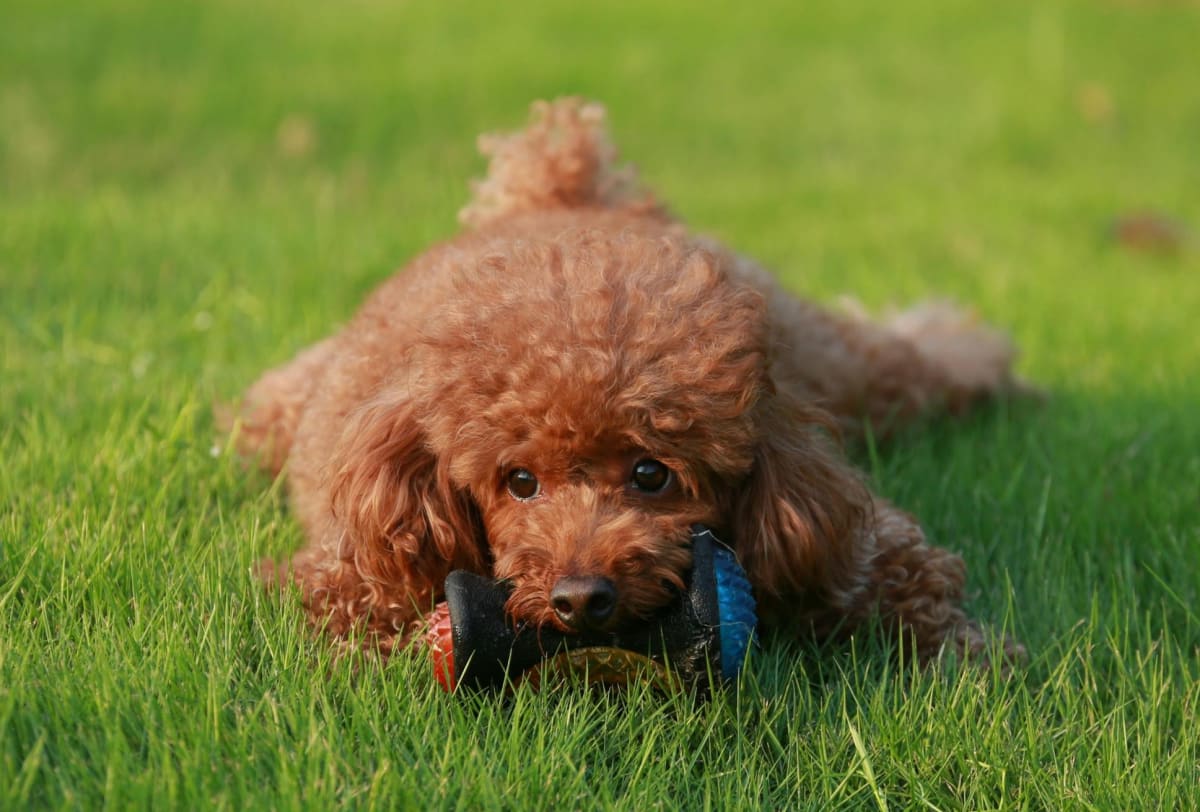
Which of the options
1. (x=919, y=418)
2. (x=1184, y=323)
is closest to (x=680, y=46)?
(x=1184, y=323)

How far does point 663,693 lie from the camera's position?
10.4 ft

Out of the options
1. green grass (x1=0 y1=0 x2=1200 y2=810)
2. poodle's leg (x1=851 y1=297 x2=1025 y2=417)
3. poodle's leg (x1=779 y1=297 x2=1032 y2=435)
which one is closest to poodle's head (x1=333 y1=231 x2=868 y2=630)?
green grass (x1=0 y1=0 x2=1200 y2=810)

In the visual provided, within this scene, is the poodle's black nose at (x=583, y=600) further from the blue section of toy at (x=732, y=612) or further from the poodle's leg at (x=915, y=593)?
the poodle's leg at (x=915, y=593)

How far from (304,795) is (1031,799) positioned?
4.93ft

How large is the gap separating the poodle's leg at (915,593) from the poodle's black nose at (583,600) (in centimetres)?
93

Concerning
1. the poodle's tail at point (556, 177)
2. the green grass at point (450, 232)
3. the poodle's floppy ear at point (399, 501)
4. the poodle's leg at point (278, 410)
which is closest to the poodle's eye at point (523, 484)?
the poodle's floppy ear at point (399, 501)

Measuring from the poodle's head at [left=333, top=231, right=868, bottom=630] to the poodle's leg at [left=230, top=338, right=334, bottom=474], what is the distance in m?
1.23

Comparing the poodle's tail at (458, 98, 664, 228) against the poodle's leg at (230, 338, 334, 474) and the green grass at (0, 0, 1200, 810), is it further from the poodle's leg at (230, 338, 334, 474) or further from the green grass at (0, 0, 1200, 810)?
the green grass at (0, 0, 1200, 810)

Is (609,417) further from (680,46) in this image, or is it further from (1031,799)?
(680,46)

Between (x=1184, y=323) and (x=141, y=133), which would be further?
(x=141, y=133)

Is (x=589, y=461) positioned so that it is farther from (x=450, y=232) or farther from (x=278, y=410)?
(x=450, y=232)

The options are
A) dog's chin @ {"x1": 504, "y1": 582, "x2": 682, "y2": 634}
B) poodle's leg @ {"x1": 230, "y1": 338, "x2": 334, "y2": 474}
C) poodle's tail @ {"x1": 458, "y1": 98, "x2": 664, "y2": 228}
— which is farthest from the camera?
poodle's tail @ {"x1": 458, "y1": 98, "x2": 664, "y2": 228}

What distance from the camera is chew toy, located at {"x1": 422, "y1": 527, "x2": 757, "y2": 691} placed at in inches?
120

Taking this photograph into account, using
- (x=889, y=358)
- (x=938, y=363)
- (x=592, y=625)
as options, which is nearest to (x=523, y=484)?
(x=592, y=625)
